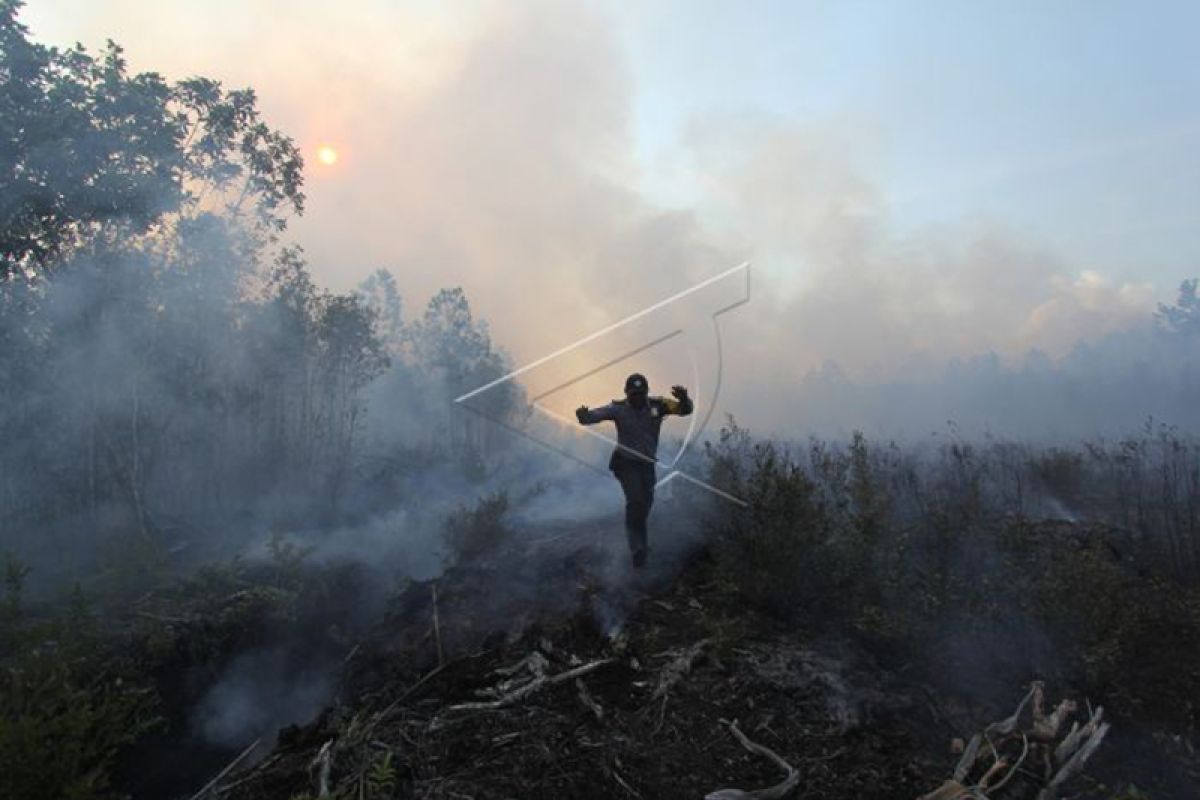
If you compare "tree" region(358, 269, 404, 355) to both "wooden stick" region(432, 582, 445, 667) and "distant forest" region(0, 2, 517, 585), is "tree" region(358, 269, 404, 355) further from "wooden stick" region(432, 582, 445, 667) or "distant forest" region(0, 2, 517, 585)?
"wooden stick" region(432, 582, 445, 667)

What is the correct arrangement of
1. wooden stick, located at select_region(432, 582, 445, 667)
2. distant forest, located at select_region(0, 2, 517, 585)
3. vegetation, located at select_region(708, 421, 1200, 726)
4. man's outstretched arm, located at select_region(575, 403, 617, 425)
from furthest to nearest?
distant forest, located at select_region(0, 2, 517, 585) → man's outstretched arm, located at select_region(575, 403, 617, 425) → wooden stick, located at select_region(432, 582, 445, 667) → vegetation, located at select_region(708, 421, 1200, 726)

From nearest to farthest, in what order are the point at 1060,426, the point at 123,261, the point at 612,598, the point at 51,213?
the point at 612,598
the point at 51,213
the point at 123,261
the point at 1060,426

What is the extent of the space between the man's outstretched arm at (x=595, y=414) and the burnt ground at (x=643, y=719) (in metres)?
1.46

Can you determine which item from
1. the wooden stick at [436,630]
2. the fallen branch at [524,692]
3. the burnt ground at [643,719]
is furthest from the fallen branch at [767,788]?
the wooden stick at [436,630]

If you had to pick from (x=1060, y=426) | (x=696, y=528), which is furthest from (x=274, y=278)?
(x=1060, y=426)

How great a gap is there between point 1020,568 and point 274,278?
20.8m

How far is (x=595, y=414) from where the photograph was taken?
610 centimetres

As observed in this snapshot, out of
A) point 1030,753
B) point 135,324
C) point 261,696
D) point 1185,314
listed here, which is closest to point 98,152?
point 135,324

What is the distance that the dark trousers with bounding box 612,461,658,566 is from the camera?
6.13 metres

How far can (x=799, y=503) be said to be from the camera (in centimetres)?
536

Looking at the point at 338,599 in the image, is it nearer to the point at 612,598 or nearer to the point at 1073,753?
the point at 612,598

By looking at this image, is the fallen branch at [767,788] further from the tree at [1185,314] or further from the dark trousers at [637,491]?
the tree at [1185,314]

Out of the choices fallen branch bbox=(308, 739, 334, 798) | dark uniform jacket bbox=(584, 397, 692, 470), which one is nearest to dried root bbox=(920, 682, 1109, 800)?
fallen branch bbox=(308, 739, 334, 798)

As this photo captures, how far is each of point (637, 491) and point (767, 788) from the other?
3229 millimetres
